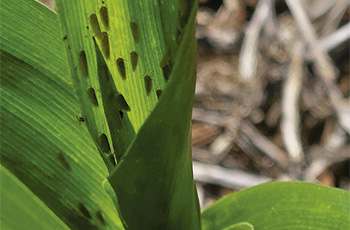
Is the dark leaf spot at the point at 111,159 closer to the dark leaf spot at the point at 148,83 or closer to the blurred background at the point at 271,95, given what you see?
the dark leaf spot at the point at 148,83

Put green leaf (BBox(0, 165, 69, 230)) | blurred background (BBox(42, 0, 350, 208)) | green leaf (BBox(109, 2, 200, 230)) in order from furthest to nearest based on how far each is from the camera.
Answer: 1. blurred background (BBox(42, 0, 350, 208))
2. green leaf (BBox(0, 165, 69, 230))
3. green leaf (BBox(109, 2, 200, 230))

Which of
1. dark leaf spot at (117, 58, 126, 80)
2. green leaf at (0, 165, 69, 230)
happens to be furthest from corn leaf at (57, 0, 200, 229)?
green leaf at (0, 165, 69, 230)

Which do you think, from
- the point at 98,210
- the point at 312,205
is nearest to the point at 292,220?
the point at 312,205

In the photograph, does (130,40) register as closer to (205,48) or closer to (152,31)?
(152,31)

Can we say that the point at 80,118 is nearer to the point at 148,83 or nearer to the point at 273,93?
the point at 148,83

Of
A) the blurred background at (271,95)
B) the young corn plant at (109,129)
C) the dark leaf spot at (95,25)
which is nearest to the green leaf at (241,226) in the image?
the young corn plant at (109,129)

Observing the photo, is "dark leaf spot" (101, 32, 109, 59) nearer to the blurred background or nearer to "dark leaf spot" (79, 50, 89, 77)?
"dark leaf spot" (79, 50, 89, 77)
